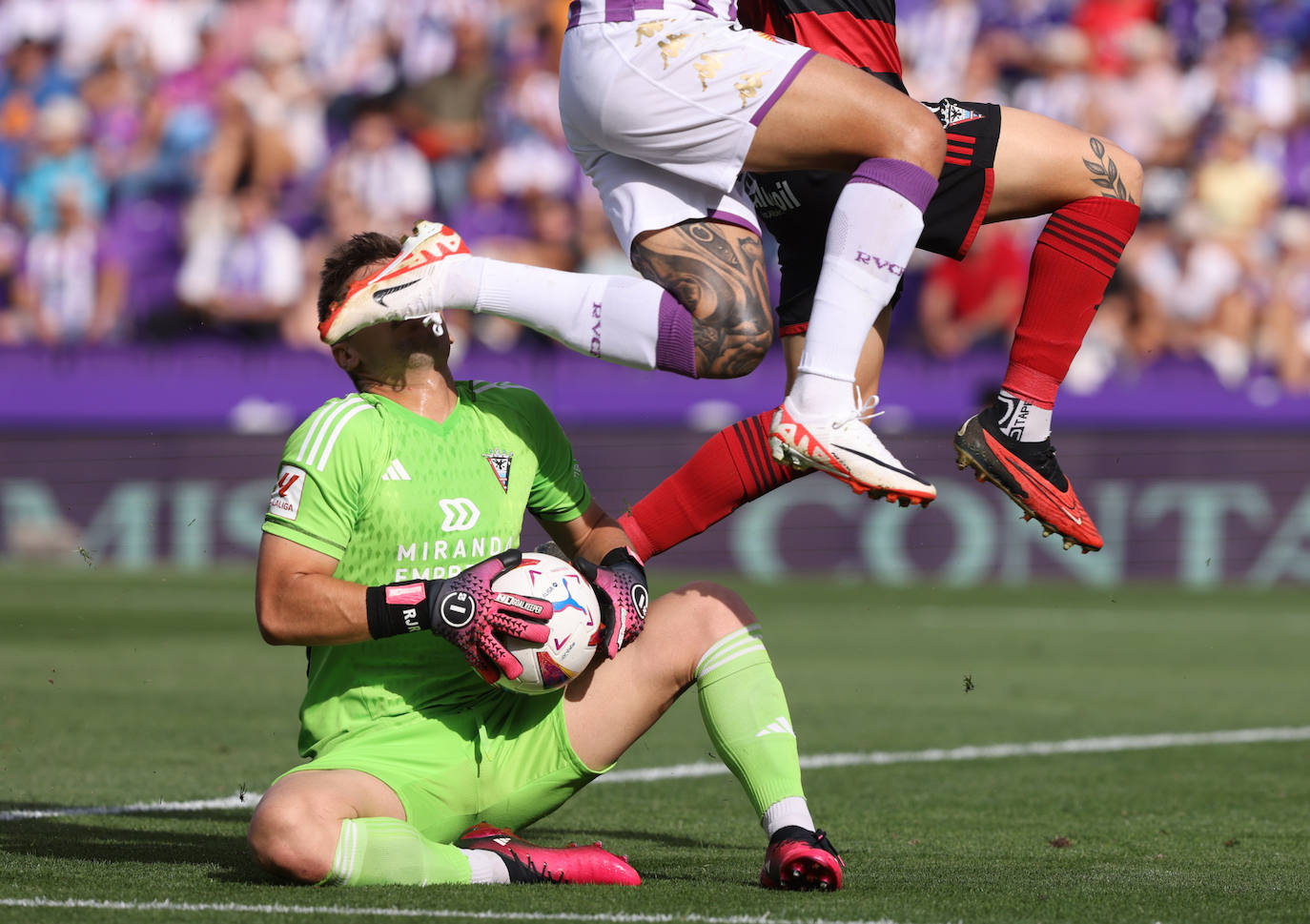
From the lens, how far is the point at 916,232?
3.72 meters

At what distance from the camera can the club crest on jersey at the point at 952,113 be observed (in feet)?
13.4

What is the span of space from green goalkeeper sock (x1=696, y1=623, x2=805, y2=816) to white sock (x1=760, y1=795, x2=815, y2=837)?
1cm

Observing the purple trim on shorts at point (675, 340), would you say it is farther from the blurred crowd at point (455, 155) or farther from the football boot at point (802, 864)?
the blurred crowd at point (455, 155)

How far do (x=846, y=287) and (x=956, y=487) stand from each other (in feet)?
30.2

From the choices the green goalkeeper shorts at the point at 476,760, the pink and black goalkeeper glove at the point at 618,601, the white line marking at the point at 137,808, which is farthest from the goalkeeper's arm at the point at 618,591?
the white line marking at the point at 137,808

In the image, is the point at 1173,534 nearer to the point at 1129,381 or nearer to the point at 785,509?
Result: the point at 1129,381

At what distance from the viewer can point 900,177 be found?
12.1 ft

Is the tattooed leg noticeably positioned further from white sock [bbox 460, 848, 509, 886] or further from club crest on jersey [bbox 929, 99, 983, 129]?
white sock [bbox 460, 848, 509, 886]

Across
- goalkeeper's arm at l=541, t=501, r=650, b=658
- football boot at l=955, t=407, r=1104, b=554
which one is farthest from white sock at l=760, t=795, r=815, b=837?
football boot at l=955, t=407, r=1104, b=554

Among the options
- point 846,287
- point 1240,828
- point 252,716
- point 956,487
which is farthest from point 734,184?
point 956,487

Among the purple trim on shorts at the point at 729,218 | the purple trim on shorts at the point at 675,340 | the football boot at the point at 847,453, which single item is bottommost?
the football boot at the point at 847,453

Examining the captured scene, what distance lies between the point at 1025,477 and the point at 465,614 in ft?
4.43

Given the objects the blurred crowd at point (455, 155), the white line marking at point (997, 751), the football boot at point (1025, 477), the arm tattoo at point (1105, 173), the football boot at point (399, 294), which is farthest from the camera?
the blurred crowd at point (455, 155)

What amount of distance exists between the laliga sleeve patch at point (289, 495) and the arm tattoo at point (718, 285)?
0.83 metres
